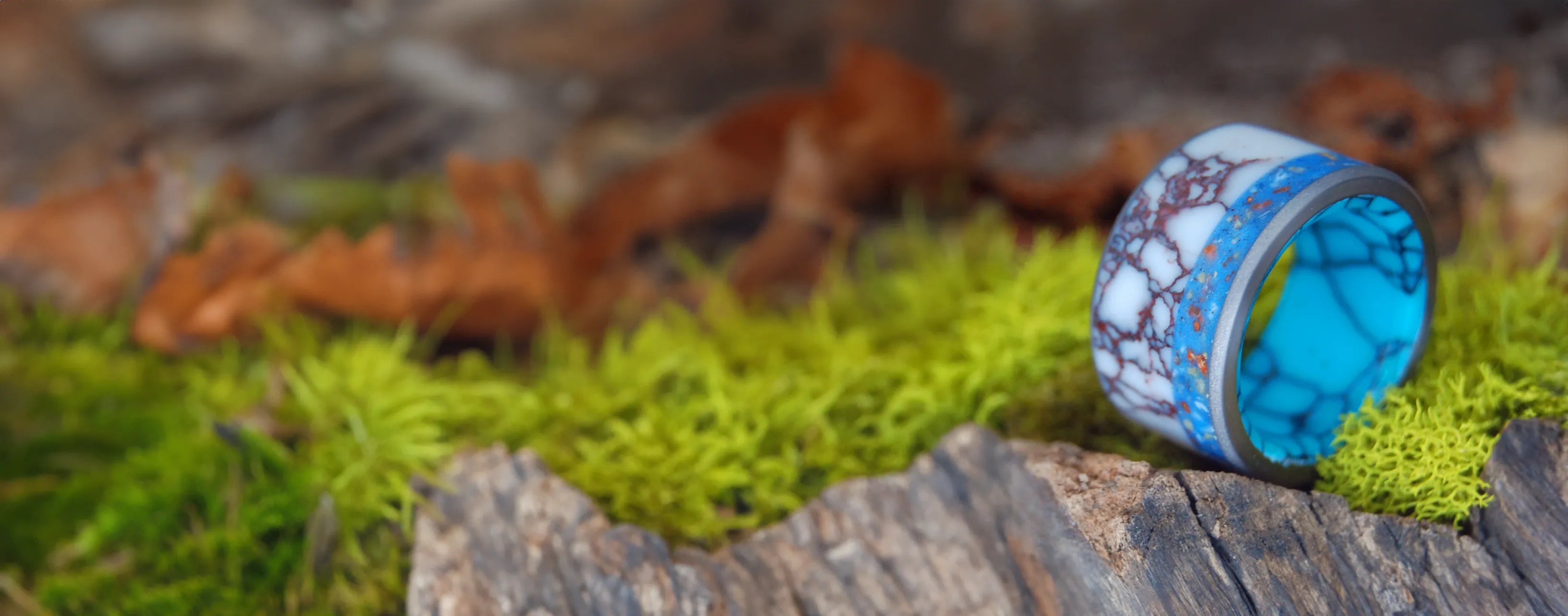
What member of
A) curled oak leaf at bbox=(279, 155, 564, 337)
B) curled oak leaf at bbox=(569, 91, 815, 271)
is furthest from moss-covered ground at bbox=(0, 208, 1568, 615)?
curled oak leaf at bbox=(569, 91, 815, 271)

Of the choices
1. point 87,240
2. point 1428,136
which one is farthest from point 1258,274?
point 87,240

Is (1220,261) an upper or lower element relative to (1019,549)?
upper

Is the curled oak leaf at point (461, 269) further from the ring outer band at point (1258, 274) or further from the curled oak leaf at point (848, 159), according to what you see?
the ring outer band at point (1258, 274)

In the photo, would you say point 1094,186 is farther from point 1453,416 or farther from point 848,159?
point 1453,416

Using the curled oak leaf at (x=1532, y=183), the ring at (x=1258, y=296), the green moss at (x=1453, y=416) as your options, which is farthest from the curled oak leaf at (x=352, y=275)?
the curled oak leaf at (x=1532, y=183)

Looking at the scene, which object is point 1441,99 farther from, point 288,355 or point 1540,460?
point 288,355
